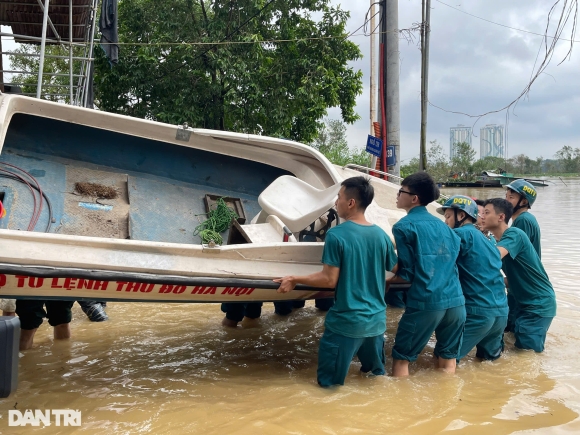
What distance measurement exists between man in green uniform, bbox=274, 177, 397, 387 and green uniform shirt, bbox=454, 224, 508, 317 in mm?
757

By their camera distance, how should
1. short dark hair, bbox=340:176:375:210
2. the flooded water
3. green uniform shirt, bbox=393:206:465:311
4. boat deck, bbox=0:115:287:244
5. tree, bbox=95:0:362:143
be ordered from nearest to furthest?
the flooded water
short dark hair, bbox=340:176:375:210
green uniform shirt, bbox=393:206:465:311
boat deck, bbox=0:115:287:244
tree, bbox=95:0:362:143

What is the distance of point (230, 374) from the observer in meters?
3.78

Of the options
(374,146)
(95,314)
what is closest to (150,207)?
(95,314)

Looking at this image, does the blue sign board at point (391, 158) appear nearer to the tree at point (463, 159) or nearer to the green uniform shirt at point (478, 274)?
the green uniform shirt at point (478, 274)

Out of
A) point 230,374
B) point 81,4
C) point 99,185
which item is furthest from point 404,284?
point 81,4

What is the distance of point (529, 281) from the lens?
14.0 ft

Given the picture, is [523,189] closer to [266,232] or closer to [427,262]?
[427,262]

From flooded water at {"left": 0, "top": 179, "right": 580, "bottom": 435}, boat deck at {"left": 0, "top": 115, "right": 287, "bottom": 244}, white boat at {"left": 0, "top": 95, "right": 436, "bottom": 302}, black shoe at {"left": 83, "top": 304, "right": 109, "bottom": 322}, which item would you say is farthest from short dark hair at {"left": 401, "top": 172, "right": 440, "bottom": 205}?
black shoe at {"left": 83, "top": 304, "right": 109, "bottom": 322}

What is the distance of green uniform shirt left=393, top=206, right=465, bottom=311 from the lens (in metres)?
3.47

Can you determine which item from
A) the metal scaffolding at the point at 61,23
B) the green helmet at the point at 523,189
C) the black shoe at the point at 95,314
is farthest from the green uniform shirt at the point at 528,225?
the metal scaffolding at the point at 61,23

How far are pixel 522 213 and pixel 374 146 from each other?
352cm

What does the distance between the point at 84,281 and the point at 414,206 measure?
2.10m

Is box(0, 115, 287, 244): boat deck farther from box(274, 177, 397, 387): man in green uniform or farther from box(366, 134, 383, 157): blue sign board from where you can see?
box(366, 134, 383, 157): blue sign board

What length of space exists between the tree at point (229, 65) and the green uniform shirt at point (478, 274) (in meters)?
8.30
